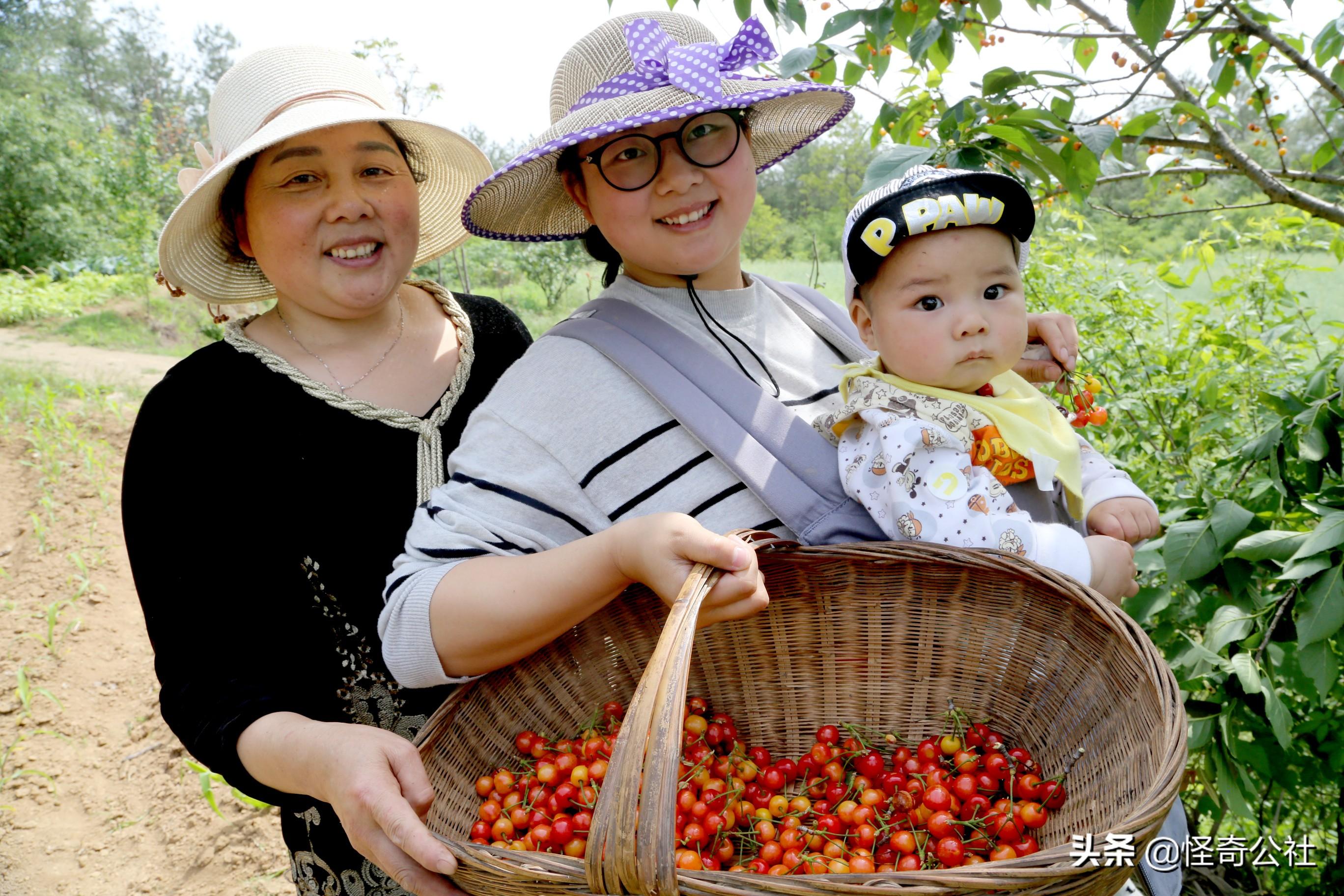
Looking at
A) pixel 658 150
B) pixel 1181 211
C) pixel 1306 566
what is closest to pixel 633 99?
pixel 658 150

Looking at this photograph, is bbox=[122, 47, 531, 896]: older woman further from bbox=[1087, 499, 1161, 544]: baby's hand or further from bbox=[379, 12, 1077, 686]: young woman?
bbox=[1087, 499, 1161, 544]: baby's hand

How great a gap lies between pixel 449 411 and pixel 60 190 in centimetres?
1920

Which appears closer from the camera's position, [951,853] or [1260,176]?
[951,853]

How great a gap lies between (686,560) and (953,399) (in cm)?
56

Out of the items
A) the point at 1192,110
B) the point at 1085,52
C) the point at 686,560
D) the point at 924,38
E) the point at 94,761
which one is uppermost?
the point at 1085,52

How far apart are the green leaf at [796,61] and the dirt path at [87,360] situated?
7165mm

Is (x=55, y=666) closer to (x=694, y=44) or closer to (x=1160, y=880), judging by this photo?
(x=694, y=44)

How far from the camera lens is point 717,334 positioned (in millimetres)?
1551

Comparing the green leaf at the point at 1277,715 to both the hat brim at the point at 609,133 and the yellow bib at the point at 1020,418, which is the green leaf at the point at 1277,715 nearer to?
the yellow bib at the point at 1020,418

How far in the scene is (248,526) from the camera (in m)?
1.55

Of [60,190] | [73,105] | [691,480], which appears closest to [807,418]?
[691,480]

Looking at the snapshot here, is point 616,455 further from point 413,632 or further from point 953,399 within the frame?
point 953,399

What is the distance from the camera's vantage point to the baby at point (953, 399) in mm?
1354

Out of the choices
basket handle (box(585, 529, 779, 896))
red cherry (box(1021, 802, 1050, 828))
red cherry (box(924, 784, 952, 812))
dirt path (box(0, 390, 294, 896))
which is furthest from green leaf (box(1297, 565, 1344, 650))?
dirt path (box(0, 390, 294, 896))
